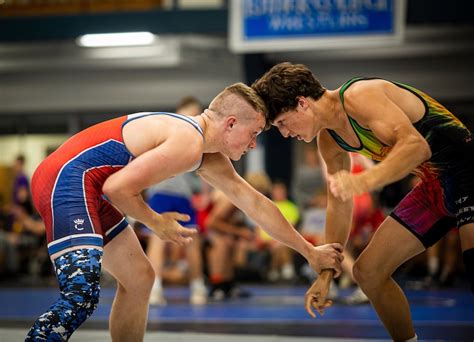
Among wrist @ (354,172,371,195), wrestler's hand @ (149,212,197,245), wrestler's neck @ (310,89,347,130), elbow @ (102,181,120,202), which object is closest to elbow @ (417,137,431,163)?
wrist @ (354,172,371,195)

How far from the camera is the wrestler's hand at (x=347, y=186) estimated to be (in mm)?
3355

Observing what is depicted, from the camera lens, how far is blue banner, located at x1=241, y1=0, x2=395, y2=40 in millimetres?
10312

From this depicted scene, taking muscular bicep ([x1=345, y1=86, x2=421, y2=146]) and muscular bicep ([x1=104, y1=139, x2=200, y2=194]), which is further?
muscular bicep ([x1=345, y1=86, x2=421, y2=146])

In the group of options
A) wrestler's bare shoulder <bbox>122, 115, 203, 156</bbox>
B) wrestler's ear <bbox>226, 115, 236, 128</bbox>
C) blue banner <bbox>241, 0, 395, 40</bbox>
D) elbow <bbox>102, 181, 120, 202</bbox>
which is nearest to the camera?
elbow <bbox>102, 181, 120, 202</bbox>

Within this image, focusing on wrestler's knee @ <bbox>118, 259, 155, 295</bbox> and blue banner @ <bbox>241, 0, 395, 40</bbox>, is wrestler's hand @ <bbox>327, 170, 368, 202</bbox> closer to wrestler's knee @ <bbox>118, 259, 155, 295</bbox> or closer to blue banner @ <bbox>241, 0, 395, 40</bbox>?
wrestler's knee @ <bbox>118, 259, 155, 295</bbox>

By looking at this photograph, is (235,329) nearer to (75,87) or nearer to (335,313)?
(335,313)

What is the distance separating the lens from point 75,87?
15.3 meters

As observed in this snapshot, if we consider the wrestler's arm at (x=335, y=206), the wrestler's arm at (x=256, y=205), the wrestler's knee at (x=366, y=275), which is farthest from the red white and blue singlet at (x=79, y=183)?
the wrestler's knee at (x=366, y=275)

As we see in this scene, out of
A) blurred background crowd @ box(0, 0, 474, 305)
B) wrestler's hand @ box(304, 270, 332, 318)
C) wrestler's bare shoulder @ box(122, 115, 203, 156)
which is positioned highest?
wrestler's bare shoulder @ box(122, 115, 203, 156)

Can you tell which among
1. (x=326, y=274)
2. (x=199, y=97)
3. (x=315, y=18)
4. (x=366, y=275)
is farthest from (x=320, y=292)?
(x=199, y=97)

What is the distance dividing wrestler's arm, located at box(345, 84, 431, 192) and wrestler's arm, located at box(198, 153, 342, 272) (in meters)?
0.65

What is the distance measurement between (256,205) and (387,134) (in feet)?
2.64

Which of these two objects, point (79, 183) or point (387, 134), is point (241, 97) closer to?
point (387, 134)

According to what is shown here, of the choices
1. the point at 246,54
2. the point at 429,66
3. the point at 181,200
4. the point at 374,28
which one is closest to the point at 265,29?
the point at 374,28
